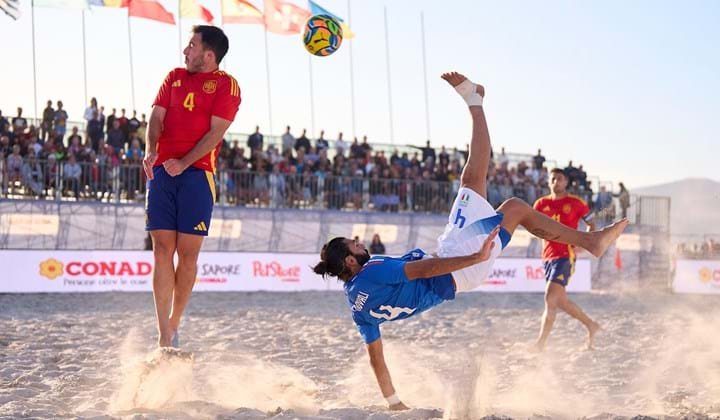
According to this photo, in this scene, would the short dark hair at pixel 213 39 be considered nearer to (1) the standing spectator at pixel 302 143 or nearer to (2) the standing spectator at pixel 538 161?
(1) the standing spectator at pixel 302 143

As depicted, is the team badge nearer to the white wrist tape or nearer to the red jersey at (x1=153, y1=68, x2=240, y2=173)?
the red jersey at (x1=153, y1=68, x2=240, y2=173)

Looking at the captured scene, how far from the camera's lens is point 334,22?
299 inches

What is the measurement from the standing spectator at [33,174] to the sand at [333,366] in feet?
15.3

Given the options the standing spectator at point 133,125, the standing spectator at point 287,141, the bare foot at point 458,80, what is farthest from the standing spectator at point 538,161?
the bare foot at point 458,80

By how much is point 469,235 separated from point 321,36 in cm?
272

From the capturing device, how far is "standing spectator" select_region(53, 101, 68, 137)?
61.9 feet

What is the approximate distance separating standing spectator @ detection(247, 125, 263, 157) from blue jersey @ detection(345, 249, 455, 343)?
625 inches

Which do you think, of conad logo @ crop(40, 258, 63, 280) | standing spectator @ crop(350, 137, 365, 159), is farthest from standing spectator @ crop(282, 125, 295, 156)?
conad logo @ crop(40, 258, 63, 280)

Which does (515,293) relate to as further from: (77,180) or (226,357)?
(226,357)

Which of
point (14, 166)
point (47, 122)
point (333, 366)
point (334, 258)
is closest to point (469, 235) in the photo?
point (334, 258)

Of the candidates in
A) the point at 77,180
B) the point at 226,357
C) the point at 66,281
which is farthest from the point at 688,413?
the point at 77,180

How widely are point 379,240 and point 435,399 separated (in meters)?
15.1

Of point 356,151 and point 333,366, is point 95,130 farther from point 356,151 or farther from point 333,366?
point 333,366

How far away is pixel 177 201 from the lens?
5.33 m
